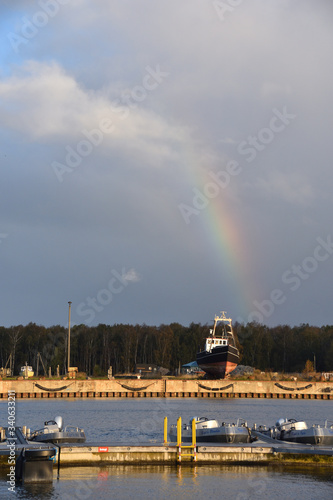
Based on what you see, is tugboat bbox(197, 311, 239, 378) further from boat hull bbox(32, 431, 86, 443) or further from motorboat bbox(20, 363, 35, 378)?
boat hull bbox(32, 431, 86, 443)

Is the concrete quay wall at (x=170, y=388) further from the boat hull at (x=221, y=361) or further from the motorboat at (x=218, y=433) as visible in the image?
the motorboat at (x=218, y=433)

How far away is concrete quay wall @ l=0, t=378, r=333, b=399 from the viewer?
89062 millimetres

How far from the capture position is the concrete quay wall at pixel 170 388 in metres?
89.1

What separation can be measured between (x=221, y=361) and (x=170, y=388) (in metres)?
24.5

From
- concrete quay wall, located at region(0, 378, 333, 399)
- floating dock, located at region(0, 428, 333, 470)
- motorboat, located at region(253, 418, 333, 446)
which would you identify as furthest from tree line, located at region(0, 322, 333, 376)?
floating dock, located at region(0, 428, 333, 470)

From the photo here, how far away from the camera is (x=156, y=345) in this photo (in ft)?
539

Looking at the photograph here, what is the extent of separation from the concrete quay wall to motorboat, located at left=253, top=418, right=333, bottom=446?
5678 cm

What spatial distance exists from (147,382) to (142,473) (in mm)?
64414

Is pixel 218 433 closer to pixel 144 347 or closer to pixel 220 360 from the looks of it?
pixel 220 360

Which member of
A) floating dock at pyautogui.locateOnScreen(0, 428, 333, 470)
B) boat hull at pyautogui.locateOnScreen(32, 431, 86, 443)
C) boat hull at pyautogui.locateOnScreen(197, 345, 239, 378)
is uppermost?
boat hull at pyautogui.locateOnScreen(197, 345, 239, 378)

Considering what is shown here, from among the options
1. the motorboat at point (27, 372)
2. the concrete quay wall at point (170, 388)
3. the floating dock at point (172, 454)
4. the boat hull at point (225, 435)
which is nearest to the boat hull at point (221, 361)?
the concrete quay wall at point (170, 388)

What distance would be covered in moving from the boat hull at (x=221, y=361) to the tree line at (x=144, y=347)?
3617 centimetres

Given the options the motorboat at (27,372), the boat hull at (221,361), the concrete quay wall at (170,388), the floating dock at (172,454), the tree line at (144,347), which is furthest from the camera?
the tree line at (144,347)

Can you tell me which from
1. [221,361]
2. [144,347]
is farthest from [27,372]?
[144,347]
